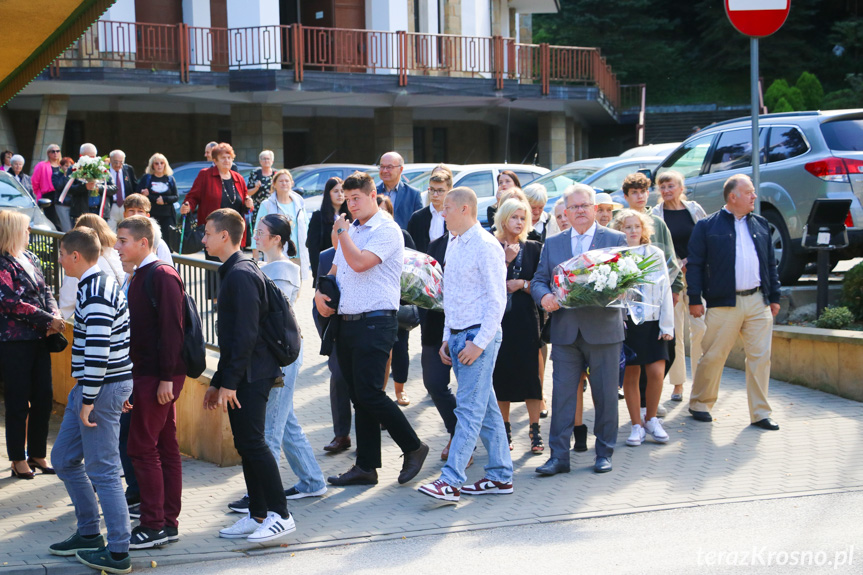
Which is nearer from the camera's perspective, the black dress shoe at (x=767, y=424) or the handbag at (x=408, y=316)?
the handbag at (x=408, y=316)

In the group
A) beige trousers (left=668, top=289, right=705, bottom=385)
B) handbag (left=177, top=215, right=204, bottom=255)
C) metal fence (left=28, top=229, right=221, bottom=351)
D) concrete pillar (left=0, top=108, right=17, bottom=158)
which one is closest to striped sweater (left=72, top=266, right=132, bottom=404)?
metal fence (left=28, top=229, right=221, bottom=351)

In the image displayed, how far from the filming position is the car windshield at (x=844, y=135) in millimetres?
11055

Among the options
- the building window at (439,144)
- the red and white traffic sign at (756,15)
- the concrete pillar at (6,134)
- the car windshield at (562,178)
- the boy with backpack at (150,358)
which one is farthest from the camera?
the building window at (439,144)

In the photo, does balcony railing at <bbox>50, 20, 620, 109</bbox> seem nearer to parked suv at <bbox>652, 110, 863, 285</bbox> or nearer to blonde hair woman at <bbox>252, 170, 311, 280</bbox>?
blonde hair woman at <bbox>252, 170, 311, 280</bbox>

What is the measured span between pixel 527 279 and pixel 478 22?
84.5ft

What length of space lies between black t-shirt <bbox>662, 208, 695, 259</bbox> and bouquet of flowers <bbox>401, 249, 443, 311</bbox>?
291 centimetres

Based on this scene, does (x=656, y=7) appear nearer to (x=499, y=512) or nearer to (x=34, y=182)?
(x=34, y=182)

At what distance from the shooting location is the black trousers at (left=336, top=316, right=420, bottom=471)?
21.9 feet

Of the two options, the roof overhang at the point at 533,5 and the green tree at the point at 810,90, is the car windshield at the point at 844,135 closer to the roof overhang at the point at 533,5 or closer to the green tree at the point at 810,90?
the roof overhang at the point at 533,5

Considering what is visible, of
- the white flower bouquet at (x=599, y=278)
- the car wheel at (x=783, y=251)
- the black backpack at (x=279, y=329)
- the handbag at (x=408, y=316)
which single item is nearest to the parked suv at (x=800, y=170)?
the car wheel at (x=783, y=251)

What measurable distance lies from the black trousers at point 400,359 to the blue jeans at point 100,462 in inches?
129

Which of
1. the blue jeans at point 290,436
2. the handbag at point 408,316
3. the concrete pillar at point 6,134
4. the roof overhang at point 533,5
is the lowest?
the blue jeans at point 290,436

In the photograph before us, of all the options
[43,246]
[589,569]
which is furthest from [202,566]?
[43,246]

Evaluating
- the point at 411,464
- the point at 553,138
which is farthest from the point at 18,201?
the point at 553,138
